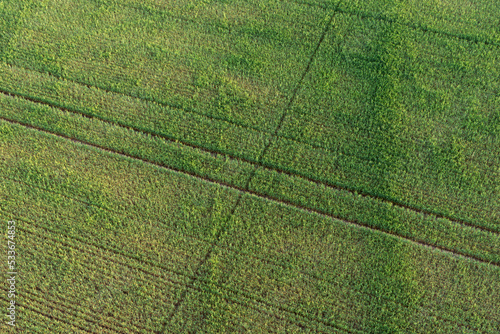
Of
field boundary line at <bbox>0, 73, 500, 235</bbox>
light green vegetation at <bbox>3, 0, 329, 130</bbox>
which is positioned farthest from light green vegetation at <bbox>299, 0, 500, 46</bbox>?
field boundary line at <bbox>0, 73, 500, 235</bbox>

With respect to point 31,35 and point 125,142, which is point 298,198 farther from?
point 31,35

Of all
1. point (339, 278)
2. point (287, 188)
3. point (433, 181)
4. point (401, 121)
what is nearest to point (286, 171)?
point (287, 188)

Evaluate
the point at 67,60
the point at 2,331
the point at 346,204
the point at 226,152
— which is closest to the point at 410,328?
the point at 346,204

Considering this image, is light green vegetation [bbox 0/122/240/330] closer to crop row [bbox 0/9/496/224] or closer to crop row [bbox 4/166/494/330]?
crop row [bbox 4/166/494/330]

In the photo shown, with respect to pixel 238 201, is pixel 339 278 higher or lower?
lower

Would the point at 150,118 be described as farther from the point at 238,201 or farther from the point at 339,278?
the point at 339,278

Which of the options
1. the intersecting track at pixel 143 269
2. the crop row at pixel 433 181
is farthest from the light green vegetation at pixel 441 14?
the intersecting track at pixel 143 269

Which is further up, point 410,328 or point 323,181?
point 323,181

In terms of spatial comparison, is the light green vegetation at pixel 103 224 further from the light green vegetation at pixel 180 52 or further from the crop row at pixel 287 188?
the light green vegetation at pixel 180 52
